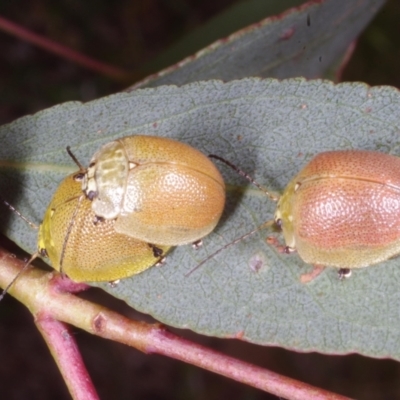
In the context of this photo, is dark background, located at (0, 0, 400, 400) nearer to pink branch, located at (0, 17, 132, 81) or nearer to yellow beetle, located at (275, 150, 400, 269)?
pink branch, located at (0, 17, 132, 81)

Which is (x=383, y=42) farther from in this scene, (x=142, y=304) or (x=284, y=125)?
(x=142, y=304)

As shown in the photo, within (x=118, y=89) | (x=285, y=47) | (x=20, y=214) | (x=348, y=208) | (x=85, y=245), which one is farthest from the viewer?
(x=118, y=89)

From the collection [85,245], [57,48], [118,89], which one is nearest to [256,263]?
[85,245]

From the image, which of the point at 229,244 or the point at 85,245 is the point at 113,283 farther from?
the point at 229,244

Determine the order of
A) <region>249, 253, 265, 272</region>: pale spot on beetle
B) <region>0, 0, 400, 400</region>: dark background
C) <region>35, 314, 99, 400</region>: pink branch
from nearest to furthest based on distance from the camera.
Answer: <region>35, 314, 99, 400</region>: pink branch, <region>249, 253, 265, 272</region>: pale spot on beetle, <region>0, 0, 400, 400</region>: dark background

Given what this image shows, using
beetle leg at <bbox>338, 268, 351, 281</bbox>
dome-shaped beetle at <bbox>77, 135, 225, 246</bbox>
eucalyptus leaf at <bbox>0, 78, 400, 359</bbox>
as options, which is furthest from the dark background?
beetle leg at <bbox>338, 268, 351, 281</bbox>

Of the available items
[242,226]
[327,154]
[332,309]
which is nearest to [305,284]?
[332,309]
